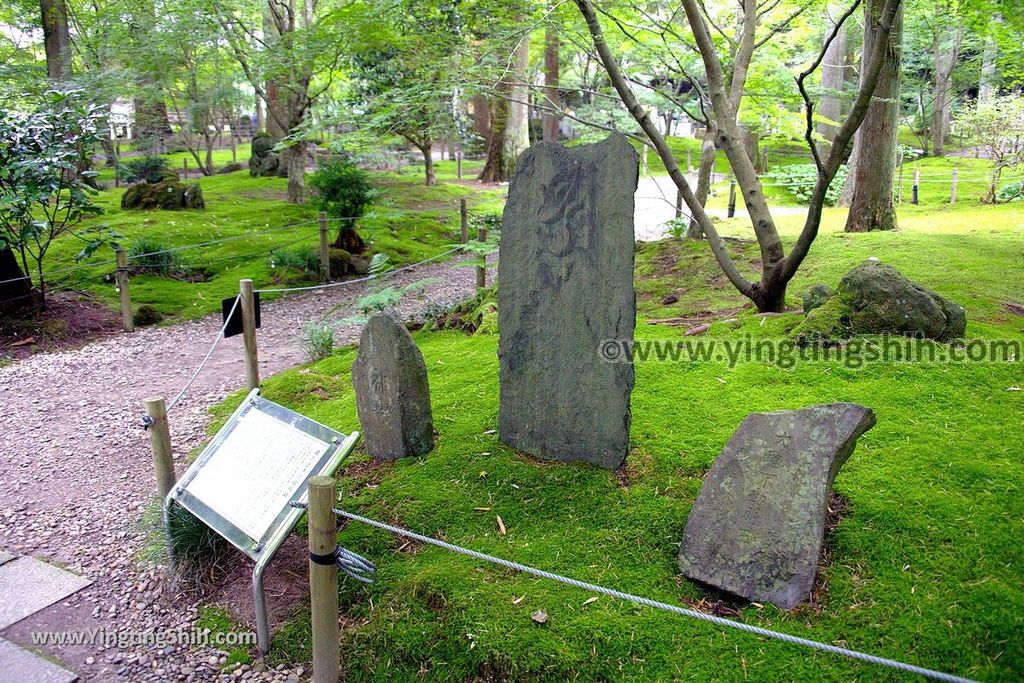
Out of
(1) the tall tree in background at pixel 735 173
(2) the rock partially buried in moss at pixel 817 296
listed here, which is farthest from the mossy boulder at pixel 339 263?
(2) the rock partially buried in moss at pixel 817 296

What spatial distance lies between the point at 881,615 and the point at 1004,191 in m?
11.9

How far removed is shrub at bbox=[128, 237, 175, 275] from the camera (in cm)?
1002

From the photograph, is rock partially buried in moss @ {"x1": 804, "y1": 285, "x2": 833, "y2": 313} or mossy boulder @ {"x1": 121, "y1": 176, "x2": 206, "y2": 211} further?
mossy boulder @ {"x1": 121, "y1": 176, "x2": 206, "y2": 211}

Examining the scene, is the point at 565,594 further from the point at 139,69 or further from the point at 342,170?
the point at 139,69

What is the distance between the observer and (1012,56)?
8.05m

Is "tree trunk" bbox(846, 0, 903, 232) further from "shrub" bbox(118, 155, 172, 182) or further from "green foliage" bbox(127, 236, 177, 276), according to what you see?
"shrub" bbox(118, 155, 172, 182)

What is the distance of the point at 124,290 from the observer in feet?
27.3

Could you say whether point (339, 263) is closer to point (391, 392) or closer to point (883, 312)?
point (391, 392)

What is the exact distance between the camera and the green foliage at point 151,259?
10023 millimetres

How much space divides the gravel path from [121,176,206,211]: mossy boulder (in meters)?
5.49

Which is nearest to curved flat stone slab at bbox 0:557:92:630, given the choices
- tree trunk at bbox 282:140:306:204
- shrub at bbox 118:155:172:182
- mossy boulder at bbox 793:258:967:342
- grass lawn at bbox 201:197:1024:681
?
grass lawn at bbox 201:197:1024:681

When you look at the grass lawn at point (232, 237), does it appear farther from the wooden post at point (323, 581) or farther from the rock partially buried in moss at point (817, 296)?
the wooden post at point (323, 581)

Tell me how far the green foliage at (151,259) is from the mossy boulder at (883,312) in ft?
29.6

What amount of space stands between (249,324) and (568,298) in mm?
2455
